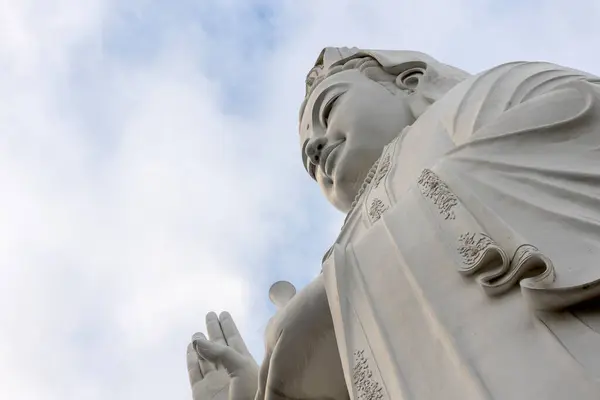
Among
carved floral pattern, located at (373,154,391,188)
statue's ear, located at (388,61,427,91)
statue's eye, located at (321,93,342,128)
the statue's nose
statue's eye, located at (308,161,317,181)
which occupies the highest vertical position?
statue's ear, located at (388,61,427,91)

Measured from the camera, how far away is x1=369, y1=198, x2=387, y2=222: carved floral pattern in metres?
4.16

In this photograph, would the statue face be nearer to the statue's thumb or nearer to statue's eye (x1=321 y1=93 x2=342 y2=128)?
statue's eye (x1=321 y1=93 x2=342 y2=128)

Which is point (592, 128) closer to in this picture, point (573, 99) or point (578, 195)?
point (573, 99)

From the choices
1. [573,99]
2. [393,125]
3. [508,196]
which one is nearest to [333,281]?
[508,196]

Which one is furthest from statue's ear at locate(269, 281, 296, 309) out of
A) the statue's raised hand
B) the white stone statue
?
the white stone statue

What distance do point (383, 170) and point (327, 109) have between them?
3.35 feet

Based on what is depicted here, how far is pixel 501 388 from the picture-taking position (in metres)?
2.44

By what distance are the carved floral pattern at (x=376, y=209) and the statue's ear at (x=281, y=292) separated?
4.26 feet

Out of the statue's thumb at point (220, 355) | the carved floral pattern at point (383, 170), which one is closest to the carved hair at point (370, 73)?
the carved floral pattern at point (383, 170)

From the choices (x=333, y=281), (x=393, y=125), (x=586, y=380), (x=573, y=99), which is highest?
(x=393, y=125)

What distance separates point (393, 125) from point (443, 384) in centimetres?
265

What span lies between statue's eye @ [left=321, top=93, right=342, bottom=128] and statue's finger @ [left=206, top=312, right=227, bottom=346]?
183 cm

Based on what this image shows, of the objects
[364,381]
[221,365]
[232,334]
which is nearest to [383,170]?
[364,381]

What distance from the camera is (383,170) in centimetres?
451
